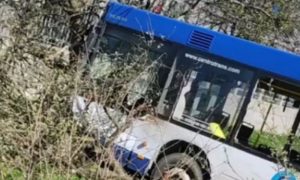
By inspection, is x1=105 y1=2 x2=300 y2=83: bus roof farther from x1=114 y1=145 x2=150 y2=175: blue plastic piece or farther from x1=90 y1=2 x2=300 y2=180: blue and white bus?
x1=114 y1=145 x2=150 y2=175: blue plastic piece

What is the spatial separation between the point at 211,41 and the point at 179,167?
2.19 m

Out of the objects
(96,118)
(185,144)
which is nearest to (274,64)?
(185,144)

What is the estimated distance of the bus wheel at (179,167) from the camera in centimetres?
902

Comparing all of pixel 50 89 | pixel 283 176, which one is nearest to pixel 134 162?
pixel 283 176

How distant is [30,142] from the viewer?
650 cm

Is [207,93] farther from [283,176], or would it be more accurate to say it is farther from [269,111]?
[283,176]

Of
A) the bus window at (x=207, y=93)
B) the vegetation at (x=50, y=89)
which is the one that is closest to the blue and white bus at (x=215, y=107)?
the bus window at (x=207, y=93)

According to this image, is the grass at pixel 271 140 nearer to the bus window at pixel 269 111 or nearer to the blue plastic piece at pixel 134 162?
the bus window at pixel 269 111

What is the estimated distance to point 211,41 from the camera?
10.4m

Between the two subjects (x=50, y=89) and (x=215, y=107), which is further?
(x=215, y=107)

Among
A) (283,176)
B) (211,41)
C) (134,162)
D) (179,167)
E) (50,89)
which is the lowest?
(134,162)

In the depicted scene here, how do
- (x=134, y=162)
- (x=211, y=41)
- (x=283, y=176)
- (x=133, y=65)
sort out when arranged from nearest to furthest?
(x=283, y=176) → (x=133, y=65) → (x=134, y=162) → (x=211, y=41)

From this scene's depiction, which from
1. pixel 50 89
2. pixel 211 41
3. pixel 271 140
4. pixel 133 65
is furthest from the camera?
pixel 211 41

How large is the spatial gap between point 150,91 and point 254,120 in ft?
4.75
